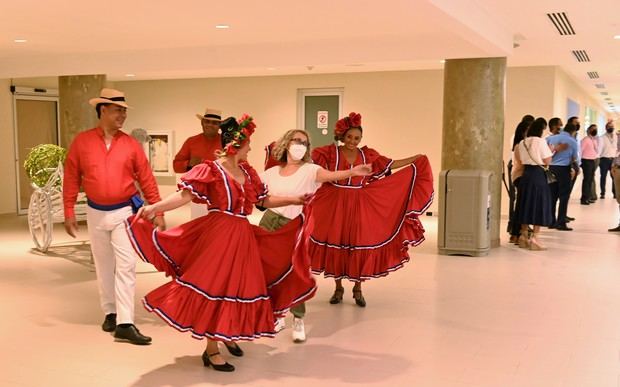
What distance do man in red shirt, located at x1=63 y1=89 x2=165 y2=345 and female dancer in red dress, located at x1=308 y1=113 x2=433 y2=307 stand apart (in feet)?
4.79

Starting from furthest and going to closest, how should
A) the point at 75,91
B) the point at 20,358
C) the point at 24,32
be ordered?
1. the point at 75,91
2. the point at 24,32
3. the point at 20,358

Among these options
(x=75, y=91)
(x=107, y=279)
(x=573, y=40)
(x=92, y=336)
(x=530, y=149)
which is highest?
(x=573, y=40)

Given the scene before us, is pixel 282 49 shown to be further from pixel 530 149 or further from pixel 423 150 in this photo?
pixel 423 150

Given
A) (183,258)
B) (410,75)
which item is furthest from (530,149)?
(183,258)

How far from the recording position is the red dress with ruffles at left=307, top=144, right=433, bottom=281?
5812 mm

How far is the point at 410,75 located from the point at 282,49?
501 cm

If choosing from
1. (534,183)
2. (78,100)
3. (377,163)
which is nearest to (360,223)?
(377,163)

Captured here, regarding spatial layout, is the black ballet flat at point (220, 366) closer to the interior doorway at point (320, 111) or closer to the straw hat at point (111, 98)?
the straw hat at point (111, 98)

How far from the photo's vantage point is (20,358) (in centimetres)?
464

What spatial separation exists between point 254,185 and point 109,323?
176cm

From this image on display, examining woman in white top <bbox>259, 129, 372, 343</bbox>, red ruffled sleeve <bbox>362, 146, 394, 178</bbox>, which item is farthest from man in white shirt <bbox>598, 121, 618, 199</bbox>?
woman in white top <bbox>259, 129, 372, 343</bbox>

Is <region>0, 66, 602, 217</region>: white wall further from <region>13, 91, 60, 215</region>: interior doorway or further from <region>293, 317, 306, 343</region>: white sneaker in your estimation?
<region>293, 317, 306, 343</region>: white sneaker

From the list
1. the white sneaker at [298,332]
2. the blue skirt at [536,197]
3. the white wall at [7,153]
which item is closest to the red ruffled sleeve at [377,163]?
the white sneaker at [298,332]

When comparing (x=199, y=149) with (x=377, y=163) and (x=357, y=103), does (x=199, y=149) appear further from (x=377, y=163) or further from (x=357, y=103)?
(x=357, y=103)
